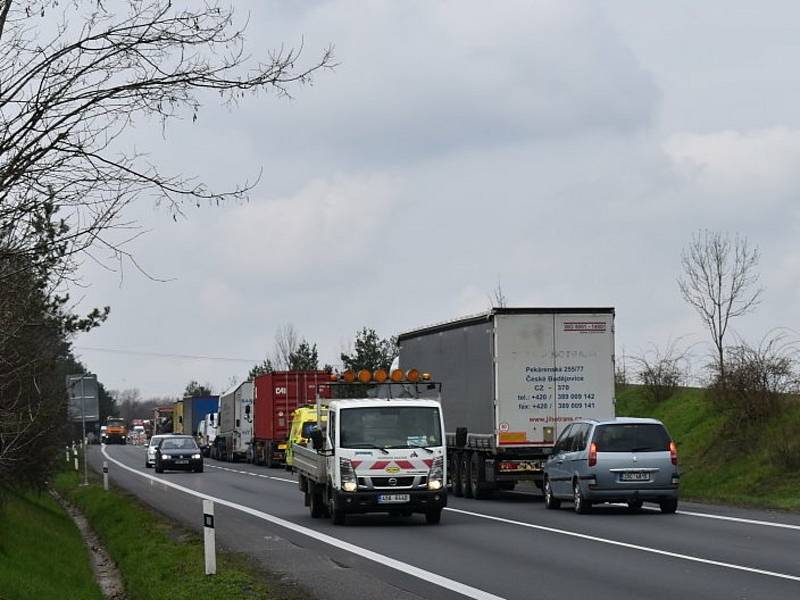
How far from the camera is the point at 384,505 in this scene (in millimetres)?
23922

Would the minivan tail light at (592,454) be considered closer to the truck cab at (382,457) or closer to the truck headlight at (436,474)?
the truck cab at (382,457)

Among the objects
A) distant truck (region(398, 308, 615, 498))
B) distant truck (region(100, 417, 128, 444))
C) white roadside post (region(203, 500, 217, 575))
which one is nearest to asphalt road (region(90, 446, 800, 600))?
white roadside post (region(203, 500, 217, 575))

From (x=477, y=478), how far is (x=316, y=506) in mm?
6727

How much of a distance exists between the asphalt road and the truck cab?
448 millimetres

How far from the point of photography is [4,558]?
61.6ft

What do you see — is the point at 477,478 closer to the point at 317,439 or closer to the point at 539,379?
the point at 539,379

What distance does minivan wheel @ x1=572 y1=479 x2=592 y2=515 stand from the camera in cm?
2600

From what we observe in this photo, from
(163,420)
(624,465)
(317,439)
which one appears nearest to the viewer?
(317,439)

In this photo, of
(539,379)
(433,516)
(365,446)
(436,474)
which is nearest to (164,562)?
(365,446)

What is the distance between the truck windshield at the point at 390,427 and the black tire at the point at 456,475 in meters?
9.18

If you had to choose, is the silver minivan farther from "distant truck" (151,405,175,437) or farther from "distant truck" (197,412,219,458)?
"distant truck" (151,405,175,437)

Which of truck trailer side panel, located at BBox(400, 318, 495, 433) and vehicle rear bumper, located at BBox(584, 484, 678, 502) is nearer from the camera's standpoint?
vehicle rear bumper, located at BBox(584, 484, 678, 502)

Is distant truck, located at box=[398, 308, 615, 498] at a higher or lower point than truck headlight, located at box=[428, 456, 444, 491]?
higher

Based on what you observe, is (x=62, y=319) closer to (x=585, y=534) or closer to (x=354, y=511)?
(x=354, y=511)
